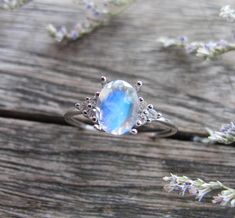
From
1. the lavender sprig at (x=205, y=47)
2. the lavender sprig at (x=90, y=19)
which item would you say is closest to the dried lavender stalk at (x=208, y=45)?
the lavender sprig at (x=205, y=47)

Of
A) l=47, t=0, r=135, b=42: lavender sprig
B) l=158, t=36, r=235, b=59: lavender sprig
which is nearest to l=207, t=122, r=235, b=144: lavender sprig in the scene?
l=158, t=36, r=235, b=59: lavender sprig

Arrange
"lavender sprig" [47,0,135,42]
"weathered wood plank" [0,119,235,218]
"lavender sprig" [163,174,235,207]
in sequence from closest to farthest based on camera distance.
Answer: "lavender sprig" [163,174,235,207]
"weathered wood plank" [0,119,235,218]
"lavender sprig" [47,0,135,42]

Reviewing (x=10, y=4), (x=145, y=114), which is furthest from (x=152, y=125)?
(x=10, y=4)

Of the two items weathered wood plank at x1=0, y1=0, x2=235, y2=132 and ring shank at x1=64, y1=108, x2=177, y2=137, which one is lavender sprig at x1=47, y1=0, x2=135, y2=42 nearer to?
weathered wood plank at x1=0, y1=0, x2=235, y2=132

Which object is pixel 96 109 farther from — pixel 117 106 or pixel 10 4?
pixel 10 4

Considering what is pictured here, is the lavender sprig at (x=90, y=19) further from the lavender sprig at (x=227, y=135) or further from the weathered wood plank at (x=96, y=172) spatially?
the lavender sprig at (x=227, y=135)
